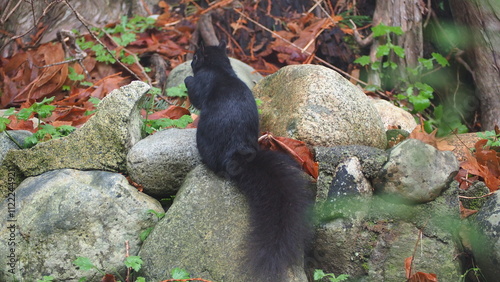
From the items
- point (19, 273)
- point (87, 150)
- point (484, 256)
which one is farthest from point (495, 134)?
point (19, 273)

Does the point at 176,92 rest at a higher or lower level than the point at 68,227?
lower

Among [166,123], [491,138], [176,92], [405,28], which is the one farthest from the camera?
[405,28]

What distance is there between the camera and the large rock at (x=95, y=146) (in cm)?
365

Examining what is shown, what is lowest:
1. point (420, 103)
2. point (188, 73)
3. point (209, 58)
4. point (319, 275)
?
point (420, 103)

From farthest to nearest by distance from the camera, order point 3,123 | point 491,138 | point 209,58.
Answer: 1. point 209,58
2. point 491,138
3. point 3,123

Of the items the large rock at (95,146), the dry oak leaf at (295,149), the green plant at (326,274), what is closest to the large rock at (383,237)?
the green plant at (326,274)

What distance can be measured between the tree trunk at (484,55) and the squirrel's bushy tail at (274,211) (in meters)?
2.20

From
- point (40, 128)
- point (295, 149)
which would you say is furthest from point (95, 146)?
point (295, 149)

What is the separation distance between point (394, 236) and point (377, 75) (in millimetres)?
2981

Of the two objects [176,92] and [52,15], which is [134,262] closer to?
[176,92]

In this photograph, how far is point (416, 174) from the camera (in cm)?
312

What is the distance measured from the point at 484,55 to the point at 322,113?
83.0 inches

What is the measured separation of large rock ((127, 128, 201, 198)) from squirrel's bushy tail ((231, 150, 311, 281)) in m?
0.43

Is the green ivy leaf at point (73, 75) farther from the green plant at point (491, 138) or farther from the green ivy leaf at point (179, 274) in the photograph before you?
the green plant at point (491, 138)
